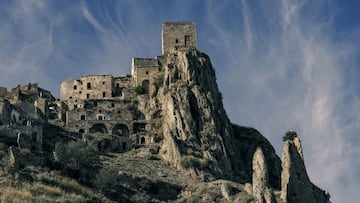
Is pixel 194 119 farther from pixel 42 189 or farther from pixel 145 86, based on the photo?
pixel 42 189

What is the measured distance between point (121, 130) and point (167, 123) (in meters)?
7.14

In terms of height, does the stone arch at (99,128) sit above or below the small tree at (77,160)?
above

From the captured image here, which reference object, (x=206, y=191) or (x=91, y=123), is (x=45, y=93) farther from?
(x=206, y=191)

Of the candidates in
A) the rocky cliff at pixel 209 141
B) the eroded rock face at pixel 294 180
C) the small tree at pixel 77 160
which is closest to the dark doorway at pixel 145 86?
the rocky cliff at pixel 209 141

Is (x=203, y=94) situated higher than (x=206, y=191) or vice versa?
(x=203, y=94)

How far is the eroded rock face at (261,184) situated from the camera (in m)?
77.4

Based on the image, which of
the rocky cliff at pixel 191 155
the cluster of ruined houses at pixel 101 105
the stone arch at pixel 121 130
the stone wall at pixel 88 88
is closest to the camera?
the rocky cliff at pixel 191 155

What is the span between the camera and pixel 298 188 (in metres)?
79.8

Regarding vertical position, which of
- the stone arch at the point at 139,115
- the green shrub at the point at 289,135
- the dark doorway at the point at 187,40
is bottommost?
the green shrub at the point at 289,135

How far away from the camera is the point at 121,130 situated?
327 ft

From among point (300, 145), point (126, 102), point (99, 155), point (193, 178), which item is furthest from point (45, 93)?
point (300, 145)

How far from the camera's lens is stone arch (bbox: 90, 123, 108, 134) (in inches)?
3910

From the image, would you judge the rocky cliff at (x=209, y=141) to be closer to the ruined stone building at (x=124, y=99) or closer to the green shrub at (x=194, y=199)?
the ruined stone building at (x=124, y=99)

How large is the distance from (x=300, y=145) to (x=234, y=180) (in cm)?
874
